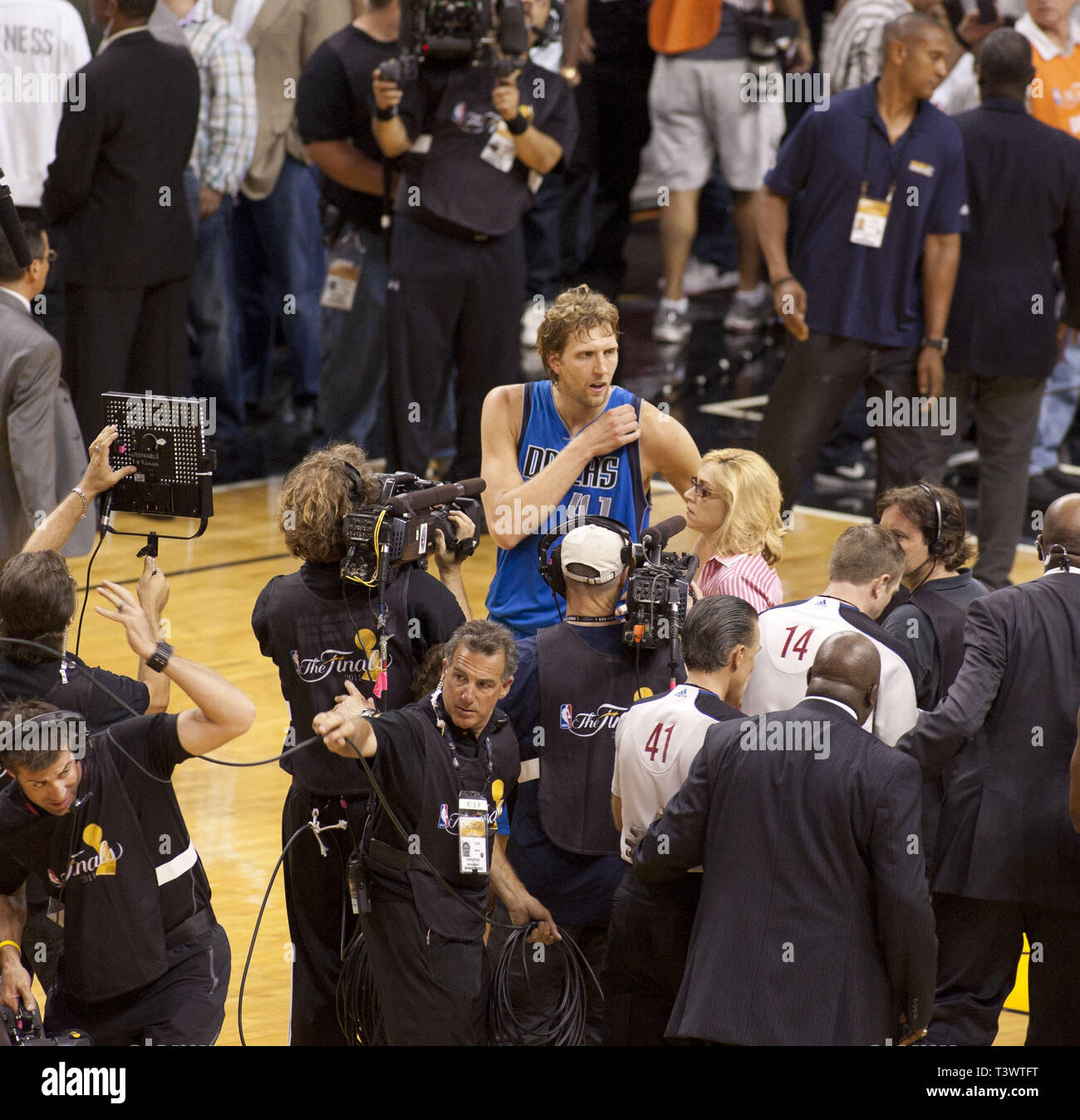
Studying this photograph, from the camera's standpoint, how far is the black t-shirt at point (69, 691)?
4426 mm

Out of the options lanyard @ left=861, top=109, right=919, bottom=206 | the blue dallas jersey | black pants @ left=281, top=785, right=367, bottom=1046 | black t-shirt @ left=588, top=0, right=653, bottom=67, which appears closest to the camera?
black pants @ left=281, top=785, right=367, bottom=1046

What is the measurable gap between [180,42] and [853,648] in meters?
5.59

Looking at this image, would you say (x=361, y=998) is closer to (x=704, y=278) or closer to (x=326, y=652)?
(x=326, y=652)

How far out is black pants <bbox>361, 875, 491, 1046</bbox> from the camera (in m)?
4.24

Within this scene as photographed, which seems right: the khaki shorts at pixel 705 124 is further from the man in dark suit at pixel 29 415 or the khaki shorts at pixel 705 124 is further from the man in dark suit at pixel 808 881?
the man in dark suit at pixel 808 881

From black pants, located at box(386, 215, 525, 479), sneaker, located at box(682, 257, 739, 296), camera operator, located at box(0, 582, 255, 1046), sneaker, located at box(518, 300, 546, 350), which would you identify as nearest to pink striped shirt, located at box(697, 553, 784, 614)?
camera operator, located at box(0, 582, 255, 1046)

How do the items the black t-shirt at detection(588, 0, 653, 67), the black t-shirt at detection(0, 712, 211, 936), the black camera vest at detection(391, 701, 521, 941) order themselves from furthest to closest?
1. the black t-shirt at detection(588, 0, 653, 67)
2. the black camera vest at detection(391, 701, 521, 941)
3. the black t-shirt at detection(0, 712, 211, 936)

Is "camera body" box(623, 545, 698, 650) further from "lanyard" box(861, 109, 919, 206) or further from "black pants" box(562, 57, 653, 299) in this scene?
"black pants" box(562, 57, 653, 299)

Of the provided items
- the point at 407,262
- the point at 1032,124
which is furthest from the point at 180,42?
the point at 1032,124

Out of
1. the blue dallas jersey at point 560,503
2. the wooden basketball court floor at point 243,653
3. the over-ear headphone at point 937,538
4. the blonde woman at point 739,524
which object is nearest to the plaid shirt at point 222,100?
the wooden basketball court floor at point 243,653

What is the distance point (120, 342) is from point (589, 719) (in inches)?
190

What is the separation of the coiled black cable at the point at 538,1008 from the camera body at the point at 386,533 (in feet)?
3.00

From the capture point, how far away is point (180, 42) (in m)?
8.48

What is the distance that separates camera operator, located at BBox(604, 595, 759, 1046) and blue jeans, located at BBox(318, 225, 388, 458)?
571cm
